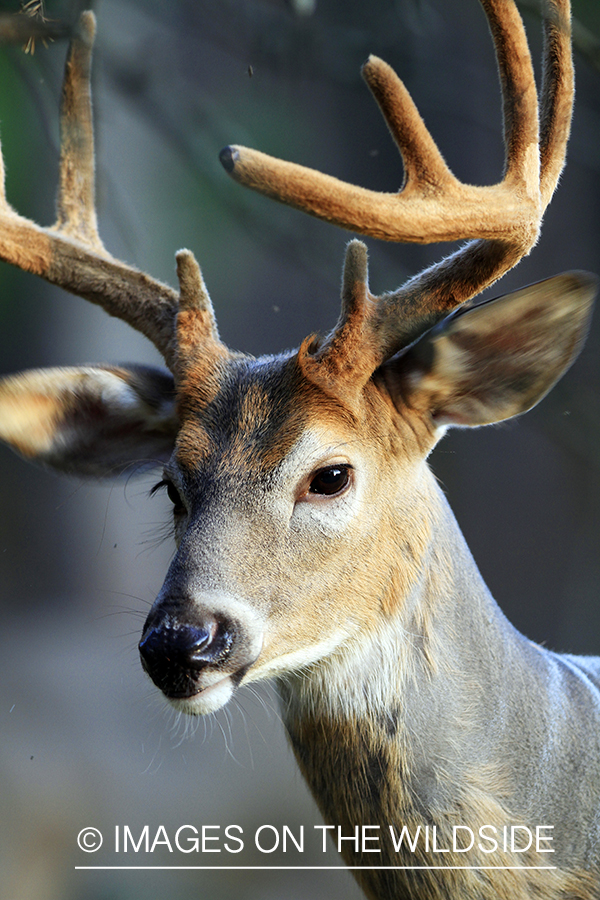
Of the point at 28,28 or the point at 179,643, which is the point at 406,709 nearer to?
the point at 179,643

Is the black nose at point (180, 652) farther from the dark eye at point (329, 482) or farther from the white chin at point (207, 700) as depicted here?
the dark eye at point (329, 482)

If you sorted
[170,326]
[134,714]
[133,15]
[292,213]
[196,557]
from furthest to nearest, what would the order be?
[134,714], [292,213], [133,15], [170,326], [196,557]

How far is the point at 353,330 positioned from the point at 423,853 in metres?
0.74

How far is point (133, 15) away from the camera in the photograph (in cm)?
233

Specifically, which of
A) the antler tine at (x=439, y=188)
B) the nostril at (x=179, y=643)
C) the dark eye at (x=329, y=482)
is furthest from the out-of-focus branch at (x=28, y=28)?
the nostril at (x=179, y=643)

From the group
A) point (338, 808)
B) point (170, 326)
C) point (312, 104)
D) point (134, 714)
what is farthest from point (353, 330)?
point (134, 714)

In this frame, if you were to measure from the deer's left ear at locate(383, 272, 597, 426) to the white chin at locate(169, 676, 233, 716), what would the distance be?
50cm

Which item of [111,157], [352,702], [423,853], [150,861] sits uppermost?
[111,157]

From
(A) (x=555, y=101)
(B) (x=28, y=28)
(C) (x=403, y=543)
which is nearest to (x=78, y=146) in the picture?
(B) (x=28, y=28)

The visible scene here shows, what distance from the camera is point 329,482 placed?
111 cm

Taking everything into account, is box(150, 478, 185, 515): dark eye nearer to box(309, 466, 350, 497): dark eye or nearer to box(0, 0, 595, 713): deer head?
box(0, 0, 595, 713): deer head

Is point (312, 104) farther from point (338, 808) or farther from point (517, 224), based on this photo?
point (338, 808)

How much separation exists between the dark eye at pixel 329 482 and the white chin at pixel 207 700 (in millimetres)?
286

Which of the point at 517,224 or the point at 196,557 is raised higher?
the point at 517,224
